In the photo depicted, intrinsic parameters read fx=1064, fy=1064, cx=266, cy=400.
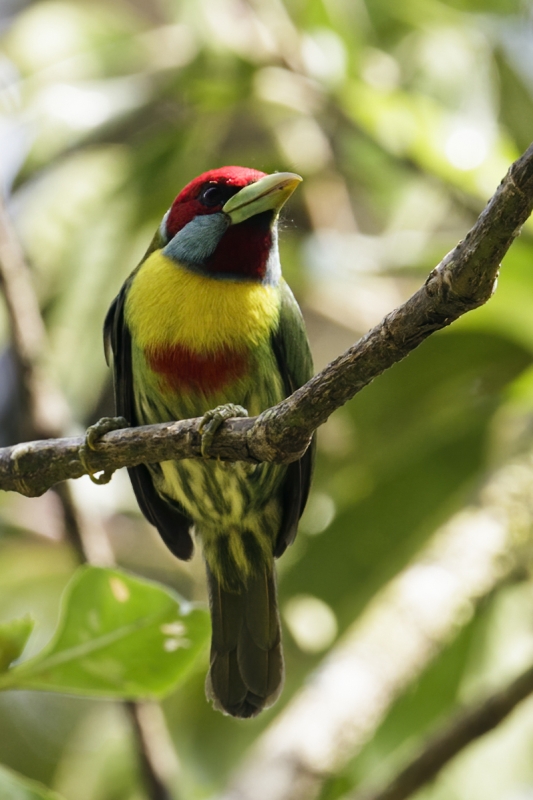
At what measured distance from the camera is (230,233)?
290 centimetres

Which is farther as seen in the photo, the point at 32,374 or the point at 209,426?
the point at 32,374

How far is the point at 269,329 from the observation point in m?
2.79

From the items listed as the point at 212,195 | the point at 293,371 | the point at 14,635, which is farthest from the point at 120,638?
the point at 212,195

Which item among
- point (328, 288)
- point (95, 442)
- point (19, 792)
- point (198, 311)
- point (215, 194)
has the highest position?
point (328, 288)

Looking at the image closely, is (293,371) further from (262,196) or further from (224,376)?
(262,196)

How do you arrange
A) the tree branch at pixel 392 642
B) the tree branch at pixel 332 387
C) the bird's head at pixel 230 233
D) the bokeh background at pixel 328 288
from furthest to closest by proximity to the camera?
the bokeh background at pixel 328 288 < the bird's head at pixel 230 233 < the tree branch at pixel 392 642 < the tree branch at pixel 332 387

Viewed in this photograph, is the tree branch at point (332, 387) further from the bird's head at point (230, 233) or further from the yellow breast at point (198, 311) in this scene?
the bird's head at point (230, 233)

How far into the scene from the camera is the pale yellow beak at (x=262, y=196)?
268cm

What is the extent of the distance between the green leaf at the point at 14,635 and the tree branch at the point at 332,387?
0.30 metres

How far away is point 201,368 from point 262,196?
19.1 inches

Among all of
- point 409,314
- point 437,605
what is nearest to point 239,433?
point 409,314

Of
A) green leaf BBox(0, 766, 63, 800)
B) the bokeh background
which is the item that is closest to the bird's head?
the bokeh background

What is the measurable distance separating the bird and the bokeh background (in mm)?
299

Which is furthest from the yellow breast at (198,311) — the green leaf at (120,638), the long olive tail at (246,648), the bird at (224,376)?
the long olive tail at (246,648)
